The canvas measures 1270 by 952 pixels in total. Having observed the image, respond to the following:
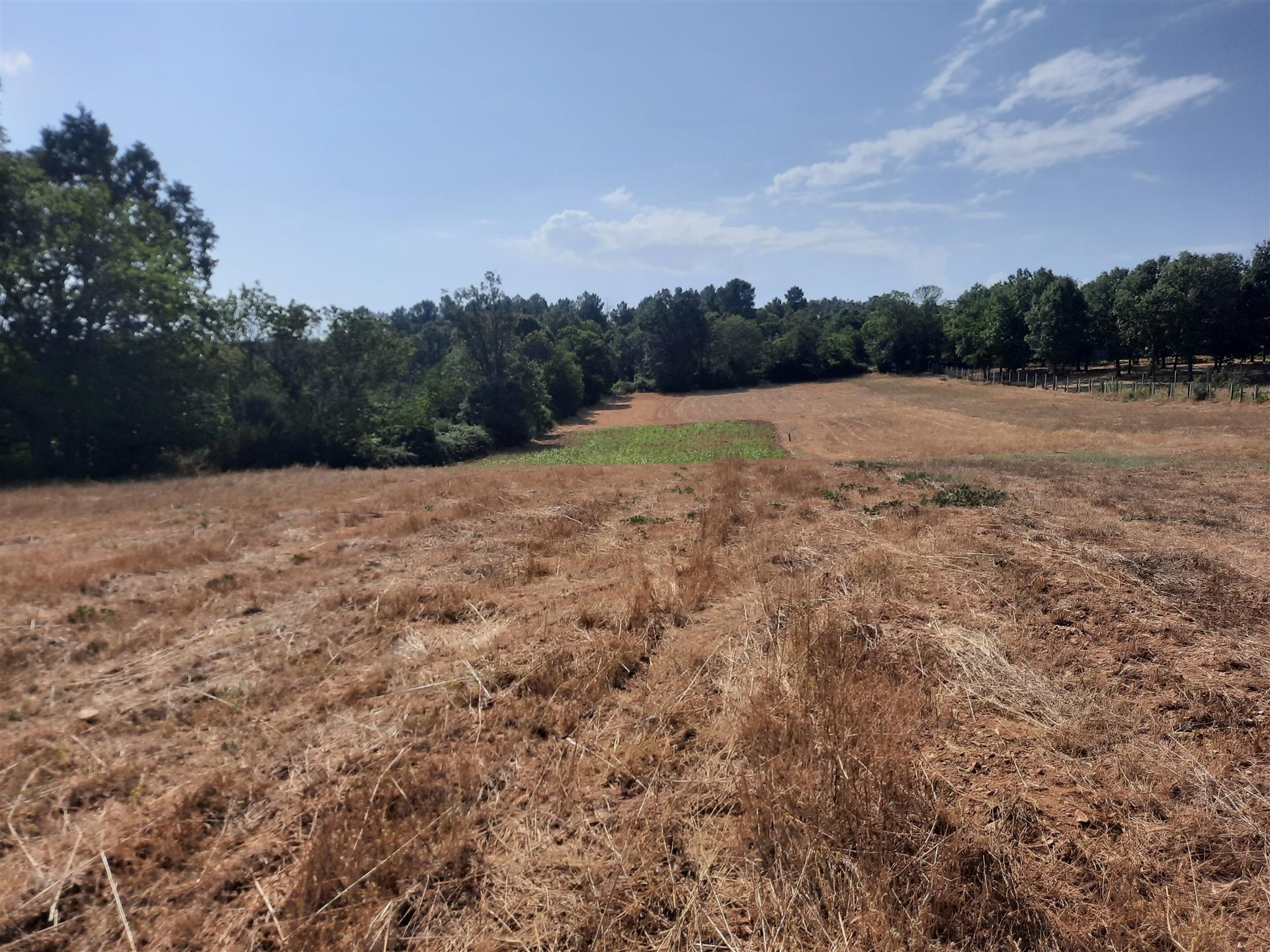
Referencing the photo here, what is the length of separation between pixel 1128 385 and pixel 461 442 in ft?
207

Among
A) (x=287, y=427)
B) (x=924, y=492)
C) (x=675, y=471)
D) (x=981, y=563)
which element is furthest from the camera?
(x=287, y=427)

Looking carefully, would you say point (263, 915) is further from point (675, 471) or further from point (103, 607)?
point (675, 471)

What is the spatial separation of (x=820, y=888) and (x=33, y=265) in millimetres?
34791

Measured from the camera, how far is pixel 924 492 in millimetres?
14219

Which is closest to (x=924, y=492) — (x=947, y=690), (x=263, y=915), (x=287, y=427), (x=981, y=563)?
(x=981, y=563)

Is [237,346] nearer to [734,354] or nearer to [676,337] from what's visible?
[676,337]

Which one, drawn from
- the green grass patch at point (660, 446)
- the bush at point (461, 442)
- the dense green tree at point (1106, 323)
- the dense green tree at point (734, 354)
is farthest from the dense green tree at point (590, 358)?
the dense green tree at point (1106, 323)

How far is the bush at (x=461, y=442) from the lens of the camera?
41.2 m

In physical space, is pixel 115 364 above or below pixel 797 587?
above

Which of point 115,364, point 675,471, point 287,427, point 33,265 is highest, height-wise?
point 33,265

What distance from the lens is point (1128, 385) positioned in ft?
184

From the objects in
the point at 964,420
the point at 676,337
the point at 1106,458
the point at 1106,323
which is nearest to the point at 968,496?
the point at 1106,458

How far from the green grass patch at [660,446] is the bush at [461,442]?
1.82 m

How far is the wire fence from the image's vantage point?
4088 centimetres
